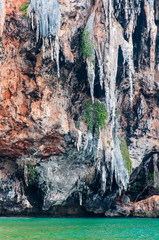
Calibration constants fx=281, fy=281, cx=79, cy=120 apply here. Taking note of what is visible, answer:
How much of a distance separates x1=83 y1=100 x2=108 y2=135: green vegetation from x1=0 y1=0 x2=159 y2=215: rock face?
57 millimetres

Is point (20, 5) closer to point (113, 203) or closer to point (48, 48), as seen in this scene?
point (48, 48)

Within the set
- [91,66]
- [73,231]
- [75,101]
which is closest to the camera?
[73,231]

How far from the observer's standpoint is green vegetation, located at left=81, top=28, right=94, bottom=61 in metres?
14.2

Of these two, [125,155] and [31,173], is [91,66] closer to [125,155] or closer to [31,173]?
[125,155]

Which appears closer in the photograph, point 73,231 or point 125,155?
point 73,231

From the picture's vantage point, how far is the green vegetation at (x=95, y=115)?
51.8 feet

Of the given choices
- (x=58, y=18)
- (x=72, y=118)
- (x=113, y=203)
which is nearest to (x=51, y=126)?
(x=72, y=118)

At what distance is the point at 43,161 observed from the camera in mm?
15773

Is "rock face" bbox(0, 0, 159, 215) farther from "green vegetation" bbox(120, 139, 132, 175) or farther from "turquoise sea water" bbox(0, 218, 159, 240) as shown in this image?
"turquoise sea water" bbox(0, 218, 159, 240)

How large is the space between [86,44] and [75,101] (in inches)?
123

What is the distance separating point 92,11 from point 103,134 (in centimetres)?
675

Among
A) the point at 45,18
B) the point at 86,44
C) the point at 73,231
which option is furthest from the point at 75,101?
the point at 73,231

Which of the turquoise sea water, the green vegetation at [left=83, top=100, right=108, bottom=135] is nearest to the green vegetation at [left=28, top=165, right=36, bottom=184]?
the turquoise sea water

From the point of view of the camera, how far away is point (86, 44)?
14203mm
